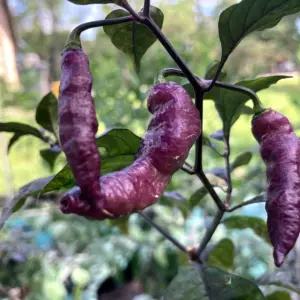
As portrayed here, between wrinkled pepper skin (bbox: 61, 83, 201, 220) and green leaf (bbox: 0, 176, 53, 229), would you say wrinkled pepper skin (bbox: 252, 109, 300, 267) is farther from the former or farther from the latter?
green leaf (bbox: 0, 176, 53, 229)

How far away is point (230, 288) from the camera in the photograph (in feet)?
1.77

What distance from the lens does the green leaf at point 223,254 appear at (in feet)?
3.01

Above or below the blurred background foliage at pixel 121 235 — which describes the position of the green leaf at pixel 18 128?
above

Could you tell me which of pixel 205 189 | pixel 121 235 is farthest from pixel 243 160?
pixel 121 235

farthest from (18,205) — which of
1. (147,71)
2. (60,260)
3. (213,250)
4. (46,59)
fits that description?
(46,59)

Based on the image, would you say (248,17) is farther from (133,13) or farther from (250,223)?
(250,223)

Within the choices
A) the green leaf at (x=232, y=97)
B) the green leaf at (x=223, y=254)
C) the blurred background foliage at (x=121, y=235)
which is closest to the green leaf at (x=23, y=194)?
the green leaf at (x=232, y=97)

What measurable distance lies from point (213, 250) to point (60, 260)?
1.44m

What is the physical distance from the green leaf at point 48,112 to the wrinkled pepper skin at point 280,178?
342 mm

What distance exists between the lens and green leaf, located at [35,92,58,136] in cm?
70

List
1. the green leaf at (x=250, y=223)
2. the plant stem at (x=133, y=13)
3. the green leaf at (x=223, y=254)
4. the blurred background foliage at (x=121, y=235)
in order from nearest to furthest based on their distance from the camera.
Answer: the plant stem at (x=133, y=13) < the green leaf at (x=250, y=223) < the green leaf at (x=223, y=254) < the blurred background foliage at (x=121, y=235)

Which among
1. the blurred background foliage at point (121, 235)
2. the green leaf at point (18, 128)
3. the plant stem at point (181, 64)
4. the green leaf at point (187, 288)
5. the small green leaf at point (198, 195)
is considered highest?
the plant stem at point (181, 64)

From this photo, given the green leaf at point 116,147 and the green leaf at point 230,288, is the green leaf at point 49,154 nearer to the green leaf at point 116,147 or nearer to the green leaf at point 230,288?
the green leaf at point 116,147

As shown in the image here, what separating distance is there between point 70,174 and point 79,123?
158 mm
